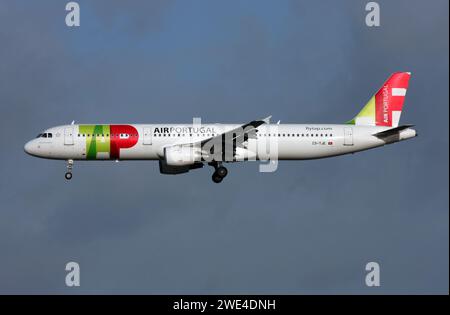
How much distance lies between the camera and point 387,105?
9344 cm

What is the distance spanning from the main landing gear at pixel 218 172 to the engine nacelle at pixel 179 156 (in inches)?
98.7

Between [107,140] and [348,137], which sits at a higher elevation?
[348,137]

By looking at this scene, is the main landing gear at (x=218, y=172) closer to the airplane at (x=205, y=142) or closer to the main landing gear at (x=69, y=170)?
the airplane at (x=205, y=142)

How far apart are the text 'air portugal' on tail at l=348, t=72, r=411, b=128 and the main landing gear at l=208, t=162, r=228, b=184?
13240mm

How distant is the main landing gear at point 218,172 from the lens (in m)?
86.3

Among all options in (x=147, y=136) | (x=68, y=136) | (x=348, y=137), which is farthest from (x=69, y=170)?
(x=348, y=137)

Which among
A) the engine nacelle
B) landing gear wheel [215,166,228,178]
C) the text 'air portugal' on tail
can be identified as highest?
the text 'air portugal' on tail

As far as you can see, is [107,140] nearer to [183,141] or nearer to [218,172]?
[183,141]

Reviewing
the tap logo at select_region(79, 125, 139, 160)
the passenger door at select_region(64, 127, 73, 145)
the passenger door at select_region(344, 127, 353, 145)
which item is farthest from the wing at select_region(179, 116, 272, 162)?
the passenger door at select_region(64, 127, 73, 145)

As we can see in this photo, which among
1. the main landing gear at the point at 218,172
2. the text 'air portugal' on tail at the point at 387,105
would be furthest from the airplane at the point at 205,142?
the text 'air portugal' on tail at the point at 387,105

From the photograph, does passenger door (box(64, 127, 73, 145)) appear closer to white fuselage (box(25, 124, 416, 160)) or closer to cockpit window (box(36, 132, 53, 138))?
white fuselage (box(25, 124, 416, 160))

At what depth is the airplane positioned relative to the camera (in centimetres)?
8506

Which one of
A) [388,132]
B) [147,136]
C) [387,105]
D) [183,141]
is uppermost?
[387,105]

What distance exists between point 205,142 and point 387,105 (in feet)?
60.0
